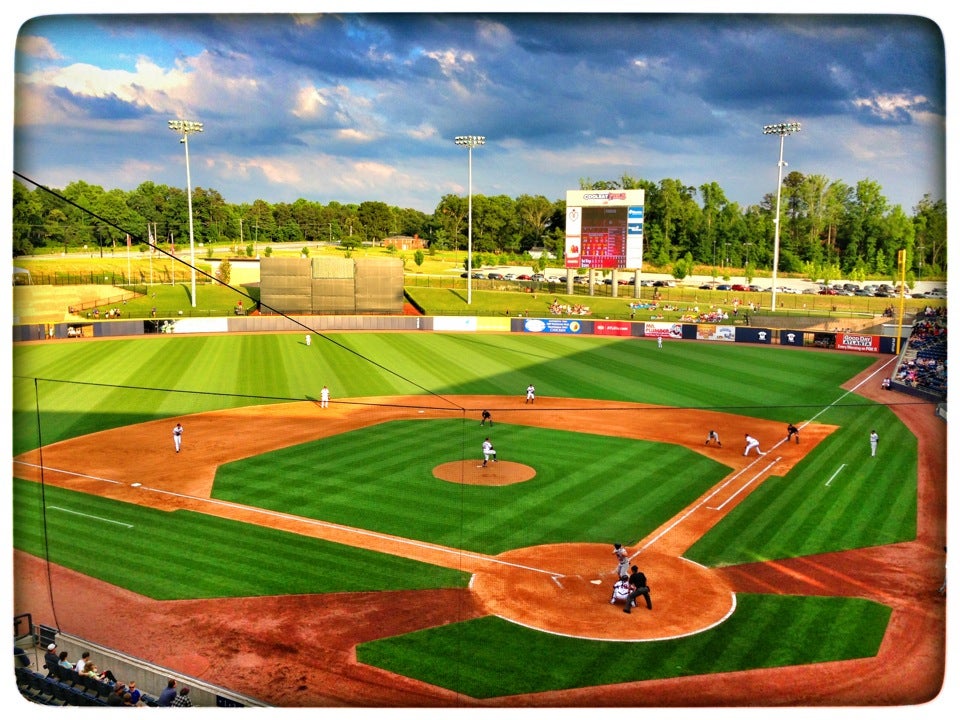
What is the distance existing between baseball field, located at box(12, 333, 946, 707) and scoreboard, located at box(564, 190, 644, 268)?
4158 centimetres

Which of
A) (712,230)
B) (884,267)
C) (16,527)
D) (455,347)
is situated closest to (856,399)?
(455,347)

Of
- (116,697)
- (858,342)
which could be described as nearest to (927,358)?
(858,342)

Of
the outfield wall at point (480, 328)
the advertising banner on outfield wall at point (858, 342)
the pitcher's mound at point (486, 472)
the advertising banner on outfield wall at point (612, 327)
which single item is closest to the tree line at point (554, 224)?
the outfield wall at point (480, 328)

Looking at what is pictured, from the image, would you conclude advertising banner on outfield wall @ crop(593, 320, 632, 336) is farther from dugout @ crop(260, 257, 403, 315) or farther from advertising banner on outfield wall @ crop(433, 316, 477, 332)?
dugout @ crop(260, 257, 403, 315)

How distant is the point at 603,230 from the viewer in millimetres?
78375

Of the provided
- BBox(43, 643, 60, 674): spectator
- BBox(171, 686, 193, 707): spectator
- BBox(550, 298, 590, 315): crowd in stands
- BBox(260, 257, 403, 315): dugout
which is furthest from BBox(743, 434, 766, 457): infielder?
BBox(260, 257, 403, 315): dugout

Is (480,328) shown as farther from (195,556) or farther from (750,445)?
(195,556)

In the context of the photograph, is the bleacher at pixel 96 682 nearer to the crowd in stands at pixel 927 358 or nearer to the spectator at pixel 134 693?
the spectator at pixel 134 693

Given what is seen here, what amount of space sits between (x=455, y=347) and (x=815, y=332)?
30.2m

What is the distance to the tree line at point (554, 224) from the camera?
10425cm

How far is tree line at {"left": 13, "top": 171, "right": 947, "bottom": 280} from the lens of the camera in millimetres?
104250

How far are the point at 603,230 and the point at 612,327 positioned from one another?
13.9 m

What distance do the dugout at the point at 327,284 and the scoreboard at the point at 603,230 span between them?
18966 mm

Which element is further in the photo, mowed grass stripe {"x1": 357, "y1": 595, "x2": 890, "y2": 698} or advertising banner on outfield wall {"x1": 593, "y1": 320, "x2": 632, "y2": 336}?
advertising banner on outfield wall {"x1": 593, "y1": 320, "x2": 632, "y2": 336}
